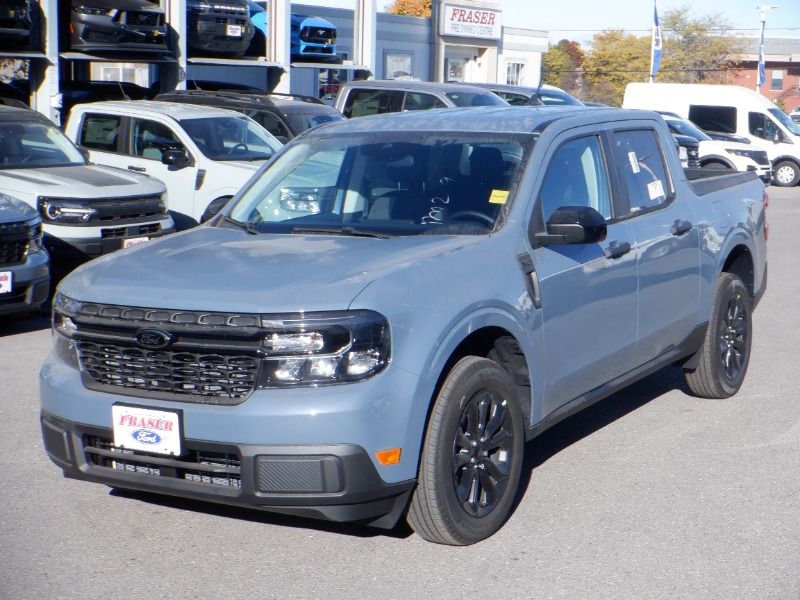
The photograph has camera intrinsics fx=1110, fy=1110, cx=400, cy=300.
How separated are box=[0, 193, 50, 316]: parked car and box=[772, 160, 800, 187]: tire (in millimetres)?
21298

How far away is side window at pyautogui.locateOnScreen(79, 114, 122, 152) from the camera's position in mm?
13383

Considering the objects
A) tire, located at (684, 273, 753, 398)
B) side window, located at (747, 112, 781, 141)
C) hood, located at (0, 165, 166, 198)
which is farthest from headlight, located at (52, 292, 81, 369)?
side window, located at (747, 112, 781, 141)

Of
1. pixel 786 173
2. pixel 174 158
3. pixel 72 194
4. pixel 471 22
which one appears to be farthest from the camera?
pixel 471 22

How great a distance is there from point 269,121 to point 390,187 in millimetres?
10219

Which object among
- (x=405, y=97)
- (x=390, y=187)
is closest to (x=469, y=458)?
(x=390, y=187)

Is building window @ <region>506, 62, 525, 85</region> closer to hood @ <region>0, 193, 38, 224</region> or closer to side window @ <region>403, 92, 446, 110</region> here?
side window @ <region>403, 92, 446, 110</region>

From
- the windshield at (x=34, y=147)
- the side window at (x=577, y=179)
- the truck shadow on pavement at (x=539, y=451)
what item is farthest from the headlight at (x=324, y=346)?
the windshield at (x=34, y=147)

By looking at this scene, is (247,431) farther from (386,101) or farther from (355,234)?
(386,101)

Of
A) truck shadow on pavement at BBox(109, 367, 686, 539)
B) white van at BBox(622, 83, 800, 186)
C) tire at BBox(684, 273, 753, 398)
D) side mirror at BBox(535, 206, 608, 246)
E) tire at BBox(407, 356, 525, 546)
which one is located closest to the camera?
tire at BBox(407, 356, 525, 546)

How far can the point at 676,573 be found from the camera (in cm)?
444

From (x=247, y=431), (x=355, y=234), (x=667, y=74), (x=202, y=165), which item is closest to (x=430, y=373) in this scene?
(x=247, y=431)

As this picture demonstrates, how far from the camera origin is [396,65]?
32656 mm

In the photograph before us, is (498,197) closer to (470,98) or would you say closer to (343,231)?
(343,231)

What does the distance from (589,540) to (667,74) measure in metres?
64.2
